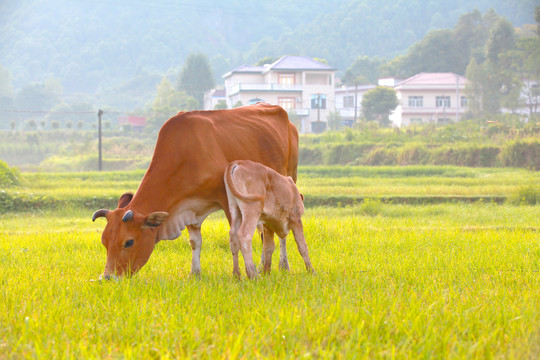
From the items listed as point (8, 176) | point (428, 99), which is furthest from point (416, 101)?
Result: point (8, 176)

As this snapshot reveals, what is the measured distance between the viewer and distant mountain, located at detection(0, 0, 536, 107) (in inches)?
4469

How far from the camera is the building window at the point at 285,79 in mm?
55516

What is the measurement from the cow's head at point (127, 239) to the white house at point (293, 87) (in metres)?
48.6

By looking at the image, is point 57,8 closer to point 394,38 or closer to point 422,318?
point 394,38

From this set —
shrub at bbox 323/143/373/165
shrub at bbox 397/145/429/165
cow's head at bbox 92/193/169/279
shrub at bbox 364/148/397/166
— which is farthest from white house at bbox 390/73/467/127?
cow's head at bbox 92/193/169/279

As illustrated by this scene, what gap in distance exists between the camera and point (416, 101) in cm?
5722

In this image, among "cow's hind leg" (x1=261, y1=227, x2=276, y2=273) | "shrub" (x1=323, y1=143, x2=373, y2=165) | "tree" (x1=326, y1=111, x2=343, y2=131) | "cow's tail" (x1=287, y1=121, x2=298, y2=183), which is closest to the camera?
"cow's hind leg" (x1=261, y1=227, x2=276, y2=273)

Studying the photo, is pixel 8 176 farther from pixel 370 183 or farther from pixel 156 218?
pixel 156 218

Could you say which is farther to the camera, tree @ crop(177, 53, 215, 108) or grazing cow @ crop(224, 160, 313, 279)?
tree @ crop(177, 53, 215, 108)

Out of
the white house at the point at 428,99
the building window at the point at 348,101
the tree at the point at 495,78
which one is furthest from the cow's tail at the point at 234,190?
the building window at the point at 348,101

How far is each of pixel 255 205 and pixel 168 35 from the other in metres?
133

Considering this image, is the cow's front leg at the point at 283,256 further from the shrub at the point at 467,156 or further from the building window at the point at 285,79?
the building window at the point at 285,79

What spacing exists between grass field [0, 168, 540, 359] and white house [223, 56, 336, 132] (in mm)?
47023

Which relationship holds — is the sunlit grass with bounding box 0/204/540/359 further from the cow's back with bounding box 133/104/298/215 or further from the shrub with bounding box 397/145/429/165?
the shrub with bounding box 397/145/429/165
